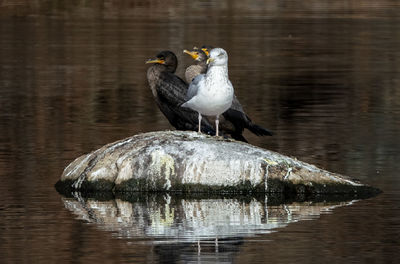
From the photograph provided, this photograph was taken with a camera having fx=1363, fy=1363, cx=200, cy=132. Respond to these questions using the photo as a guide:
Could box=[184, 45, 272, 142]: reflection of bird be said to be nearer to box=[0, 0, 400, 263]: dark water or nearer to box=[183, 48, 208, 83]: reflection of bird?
box=[0, 0, 400, 263]: dark water

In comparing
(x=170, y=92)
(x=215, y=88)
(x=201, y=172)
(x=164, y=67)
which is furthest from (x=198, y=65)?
(x=201, y=172)

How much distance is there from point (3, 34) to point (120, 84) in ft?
49.5

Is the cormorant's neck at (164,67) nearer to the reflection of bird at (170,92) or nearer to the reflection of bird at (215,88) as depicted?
the reflection of bird at (170,92)

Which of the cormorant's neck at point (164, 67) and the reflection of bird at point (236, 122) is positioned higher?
the cormorant's neck at point (164, 67)

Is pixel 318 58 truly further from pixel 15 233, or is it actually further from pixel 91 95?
pixel 15 233

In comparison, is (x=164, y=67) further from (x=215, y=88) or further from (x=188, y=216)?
(x=188, y=216)

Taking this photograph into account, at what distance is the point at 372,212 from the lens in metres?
12.3

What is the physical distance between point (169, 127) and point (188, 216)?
263 inches

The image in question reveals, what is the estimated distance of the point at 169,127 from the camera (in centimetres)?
1877

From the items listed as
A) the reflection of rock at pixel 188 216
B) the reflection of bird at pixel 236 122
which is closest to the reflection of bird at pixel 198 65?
the reflection of bird at pixel 236 122

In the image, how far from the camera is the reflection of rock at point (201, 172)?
13.4m

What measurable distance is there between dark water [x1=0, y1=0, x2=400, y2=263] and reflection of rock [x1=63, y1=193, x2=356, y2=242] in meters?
0.02

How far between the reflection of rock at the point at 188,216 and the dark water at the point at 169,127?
0.02m

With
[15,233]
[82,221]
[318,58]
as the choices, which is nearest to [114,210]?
[82,221]
